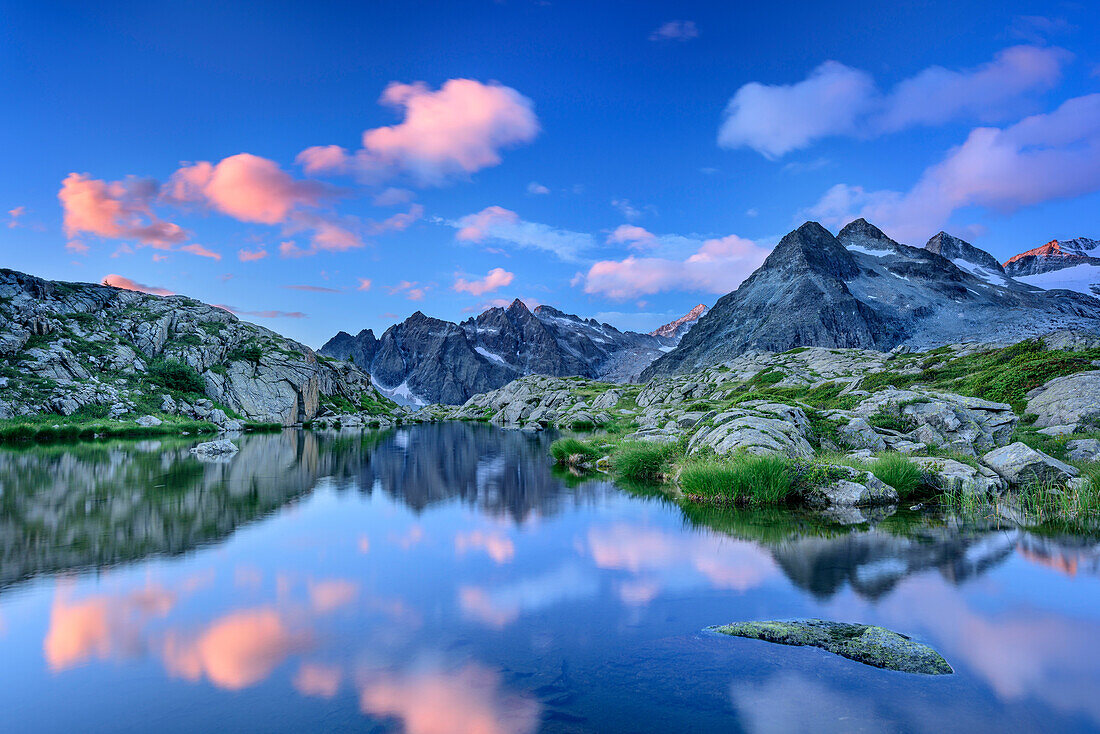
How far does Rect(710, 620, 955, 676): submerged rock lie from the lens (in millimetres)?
8953

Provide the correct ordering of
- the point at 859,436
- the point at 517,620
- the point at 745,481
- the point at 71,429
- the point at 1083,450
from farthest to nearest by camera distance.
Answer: the point at 71,429 < the point at 859,436 < the point at 1083,450 < the point at 745,481 < the point at 517,620

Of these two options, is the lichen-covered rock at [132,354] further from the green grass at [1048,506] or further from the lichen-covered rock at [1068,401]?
the lichen-covered rock at [1068,401]

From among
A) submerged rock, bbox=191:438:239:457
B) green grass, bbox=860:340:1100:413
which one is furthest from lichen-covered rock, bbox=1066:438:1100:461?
submerged rock, bbox=191:438:239:457

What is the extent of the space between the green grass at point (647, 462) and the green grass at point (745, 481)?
23.7ft

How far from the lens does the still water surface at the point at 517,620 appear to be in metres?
7.80

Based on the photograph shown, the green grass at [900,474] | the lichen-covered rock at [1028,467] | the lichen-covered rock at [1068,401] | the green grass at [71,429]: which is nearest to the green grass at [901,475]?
the green grass at [900,474]

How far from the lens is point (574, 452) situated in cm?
4406

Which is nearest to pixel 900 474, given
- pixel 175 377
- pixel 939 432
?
pixel 939 432

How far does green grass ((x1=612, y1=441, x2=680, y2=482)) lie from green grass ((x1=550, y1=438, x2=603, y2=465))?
348 inches

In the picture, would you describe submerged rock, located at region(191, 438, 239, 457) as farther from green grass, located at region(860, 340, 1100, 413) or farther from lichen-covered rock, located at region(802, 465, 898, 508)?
green grass, located at region(860, 340, 1100, 413)

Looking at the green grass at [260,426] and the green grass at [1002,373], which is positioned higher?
the green grass at [1002,373]

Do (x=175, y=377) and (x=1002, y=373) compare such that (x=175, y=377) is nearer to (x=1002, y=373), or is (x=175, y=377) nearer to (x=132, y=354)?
(x=132, y=354)

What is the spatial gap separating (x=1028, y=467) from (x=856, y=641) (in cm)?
1901

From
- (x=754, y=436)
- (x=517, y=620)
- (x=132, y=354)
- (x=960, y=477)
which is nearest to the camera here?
(x=517, y=620)
